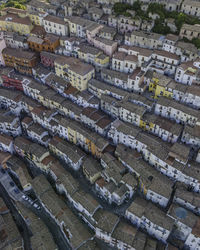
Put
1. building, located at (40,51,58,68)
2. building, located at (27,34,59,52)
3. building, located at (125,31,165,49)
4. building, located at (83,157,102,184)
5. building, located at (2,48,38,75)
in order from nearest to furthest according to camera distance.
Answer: building, located at (83,157,102,184), building, located at (125,31,165,49), building, located at (40,51,58,68), building, located at (2,48,38,75), building, located at (27,34,59,52)

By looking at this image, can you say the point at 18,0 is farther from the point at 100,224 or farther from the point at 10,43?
the point at 100,224

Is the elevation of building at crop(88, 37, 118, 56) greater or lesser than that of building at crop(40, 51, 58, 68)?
greater

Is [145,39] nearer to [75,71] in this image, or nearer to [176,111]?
[75,71]

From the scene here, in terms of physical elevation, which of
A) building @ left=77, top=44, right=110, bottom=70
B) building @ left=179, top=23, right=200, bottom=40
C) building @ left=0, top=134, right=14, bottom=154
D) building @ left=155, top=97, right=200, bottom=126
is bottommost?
building @ left=0, top=134, right=14, bottom=154

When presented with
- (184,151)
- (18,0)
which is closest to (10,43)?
(18,0)

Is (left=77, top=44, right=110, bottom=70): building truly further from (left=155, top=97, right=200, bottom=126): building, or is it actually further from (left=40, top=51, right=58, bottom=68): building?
(left=155, top=97, right=200, bottom=126): building

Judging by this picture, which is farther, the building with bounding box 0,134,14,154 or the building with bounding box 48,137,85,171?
the building with bounding box 0,134,14,154

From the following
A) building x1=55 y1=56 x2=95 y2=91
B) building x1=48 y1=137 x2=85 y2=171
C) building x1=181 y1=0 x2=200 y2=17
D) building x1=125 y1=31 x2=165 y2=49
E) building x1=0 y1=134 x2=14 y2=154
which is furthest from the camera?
building x1=181 y1=0 x2=200 y2=17

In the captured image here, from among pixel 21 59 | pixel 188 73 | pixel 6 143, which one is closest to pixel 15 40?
pixel 21 59

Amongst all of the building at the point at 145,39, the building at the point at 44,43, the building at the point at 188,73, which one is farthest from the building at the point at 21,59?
the building at the point at 188,73

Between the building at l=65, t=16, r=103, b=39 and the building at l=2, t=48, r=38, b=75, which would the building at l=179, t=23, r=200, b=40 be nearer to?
the building at l=65, t=16, r=103, b=39

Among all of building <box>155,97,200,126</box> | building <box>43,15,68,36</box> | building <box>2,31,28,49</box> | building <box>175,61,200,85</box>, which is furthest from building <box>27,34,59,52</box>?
building <box>175,61,200,85</box>
